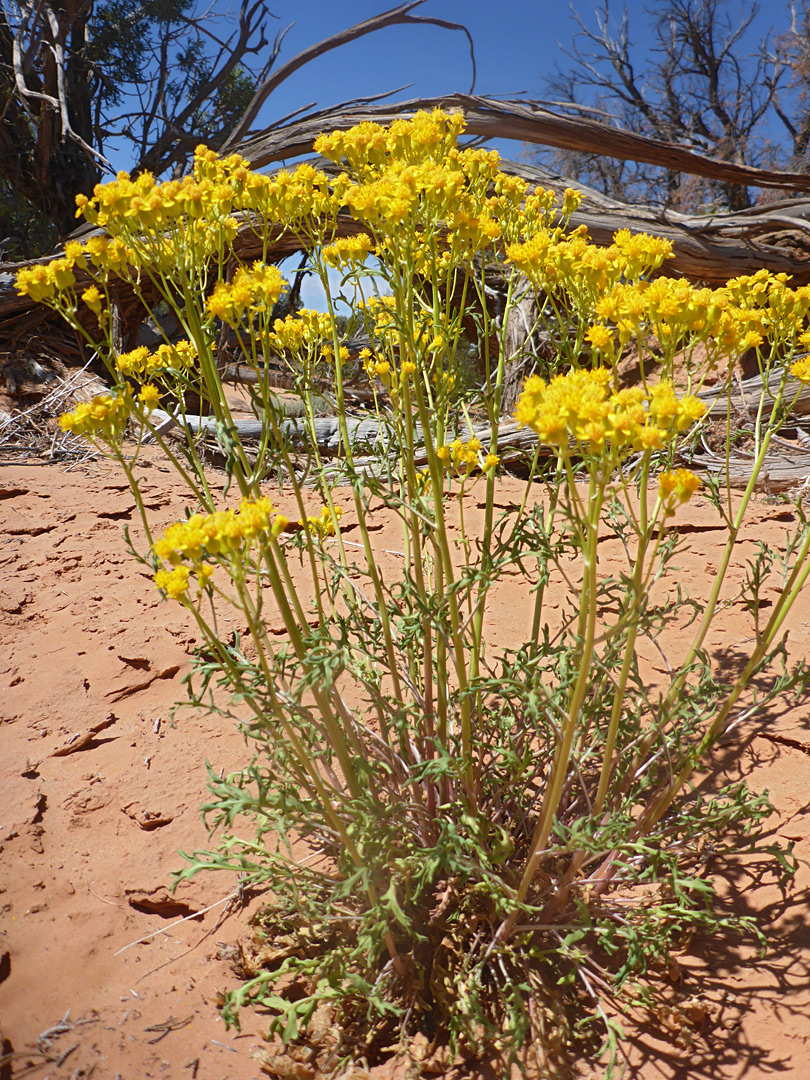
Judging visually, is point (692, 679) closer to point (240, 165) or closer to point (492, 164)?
point (492, 164)

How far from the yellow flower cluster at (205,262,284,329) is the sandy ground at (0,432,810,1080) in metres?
1.53

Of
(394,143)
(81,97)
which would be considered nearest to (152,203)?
(394,143)

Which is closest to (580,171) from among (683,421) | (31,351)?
(31,351)

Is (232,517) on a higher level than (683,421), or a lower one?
lower

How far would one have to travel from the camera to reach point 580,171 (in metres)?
17.4

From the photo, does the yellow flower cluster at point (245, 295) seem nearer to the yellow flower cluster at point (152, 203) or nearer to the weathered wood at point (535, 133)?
the yellow flower cluster at point (152, 203)

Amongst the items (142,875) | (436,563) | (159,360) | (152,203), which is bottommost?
(142,875)

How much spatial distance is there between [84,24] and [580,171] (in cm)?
1124

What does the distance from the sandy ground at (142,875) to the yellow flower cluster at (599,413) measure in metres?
1.34

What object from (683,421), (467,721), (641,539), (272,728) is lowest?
(467,721)

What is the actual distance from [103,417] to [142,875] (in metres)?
1.34

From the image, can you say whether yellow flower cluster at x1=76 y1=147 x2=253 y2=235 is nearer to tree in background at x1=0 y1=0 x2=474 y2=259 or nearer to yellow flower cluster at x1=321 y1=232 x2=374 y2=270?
yellow flower cluster at x1=321 y1=232 x2=374 y2=270

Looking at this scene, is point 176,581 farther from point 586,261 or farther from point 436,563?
point 586,261

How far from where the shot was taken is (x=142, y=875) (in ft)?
6.70
